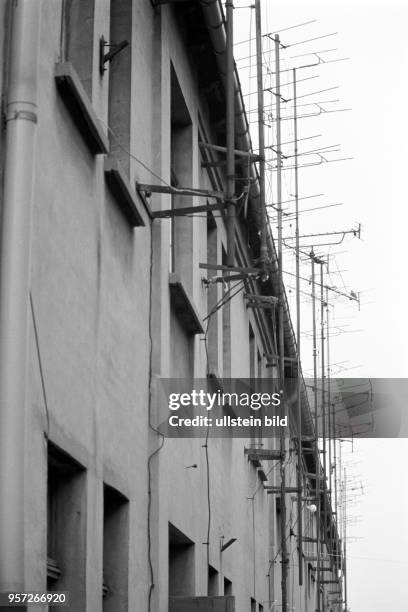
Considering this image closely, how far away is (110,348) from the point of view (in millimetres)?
11234

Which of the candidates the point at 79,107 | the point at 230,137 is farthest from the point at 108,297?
the point at 230,137

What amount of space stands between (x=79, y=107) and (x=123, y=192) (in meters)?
1.75

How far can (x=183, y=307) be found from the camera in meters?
15.0

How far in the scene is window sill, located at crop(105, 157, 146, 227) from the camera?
11.3 metres

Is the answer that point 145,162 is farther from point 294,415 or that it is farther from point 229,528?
point 294,415

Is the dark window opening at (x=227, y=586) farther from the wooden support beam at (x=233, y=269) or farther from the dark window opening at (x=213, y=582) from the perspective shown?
the wooden support beam at (x=233, y=269)

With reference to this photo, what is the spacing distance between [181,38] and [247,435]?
31.4 ft

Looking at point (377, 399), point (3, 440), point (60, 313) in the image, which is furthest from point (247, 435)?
point (377, 399)

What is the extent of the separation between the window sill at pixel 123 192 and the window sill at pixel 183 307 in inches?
Answer: 71.7

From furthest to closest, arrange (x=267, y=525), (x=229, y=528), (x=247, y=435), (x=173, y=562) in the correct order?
(x=267, y=525) < (x=247, y=435) < (x=229, y=528) < (x=173, y=562)

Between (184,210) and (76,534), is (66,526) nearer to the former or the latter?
(76,534)

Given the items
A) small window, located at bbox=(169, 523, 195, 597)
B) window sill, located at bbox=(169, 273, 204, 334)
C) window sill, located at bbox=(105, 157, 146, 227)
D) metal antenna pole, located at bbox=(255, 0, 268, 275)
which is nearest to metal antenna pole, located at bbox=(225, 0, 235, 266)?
window sill, located at bbox=(169, 273, 204, 334)

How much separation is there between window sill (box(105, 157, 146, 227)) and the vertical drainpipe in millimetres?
3388

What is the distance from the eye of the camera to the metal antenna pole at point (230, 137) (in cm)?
1352
